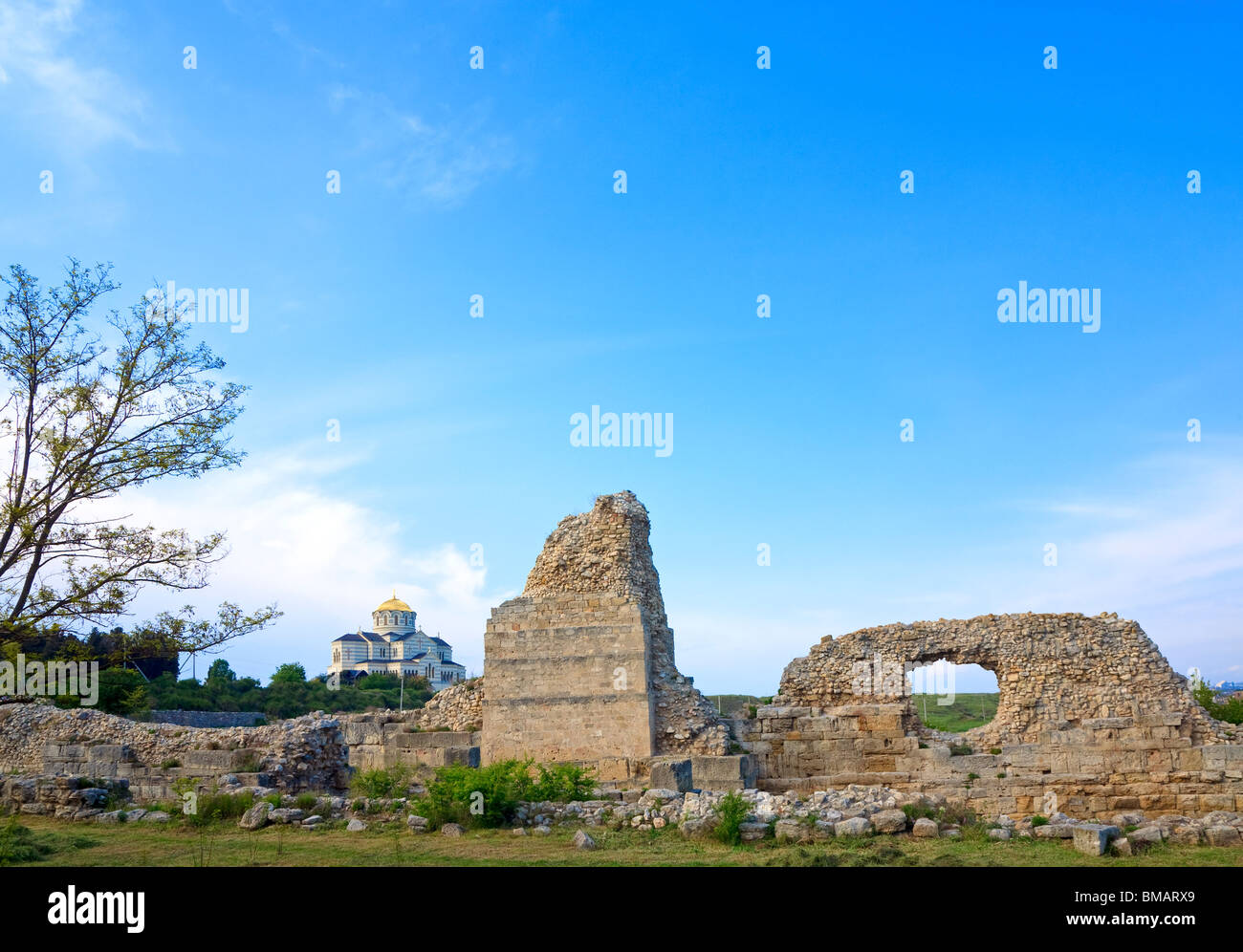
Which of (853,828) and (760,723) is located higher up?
(853,828)

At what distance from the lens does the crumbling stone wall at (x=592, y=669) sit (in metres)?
17.2

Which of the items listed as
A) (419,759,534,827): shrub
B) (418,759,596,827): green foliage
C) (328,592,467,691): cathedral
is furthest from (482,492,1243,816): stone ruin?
(328,592,467,691): cathedral

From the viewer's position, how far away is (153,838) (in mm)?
10867

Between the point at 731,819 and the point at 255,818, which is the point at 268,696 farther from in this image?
the point at 731,819

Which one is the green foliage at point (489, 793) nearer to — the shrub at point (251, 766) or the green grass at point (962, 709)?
the shrub at point (251, 766)

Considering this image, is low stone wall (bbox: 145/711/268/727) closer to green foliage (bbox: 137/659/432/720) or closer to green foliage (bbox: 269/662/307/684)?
green foliage (bbox: 137/659/432/720)

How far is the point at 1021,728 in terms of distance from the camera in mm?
17688

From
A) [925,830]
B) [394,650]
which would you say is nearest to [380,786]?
[925,830]

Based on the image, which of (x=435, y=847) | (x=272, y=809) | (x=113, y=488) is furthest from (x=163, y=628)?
(x=435, y=847)

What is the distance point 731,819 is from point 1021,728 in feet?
34.9

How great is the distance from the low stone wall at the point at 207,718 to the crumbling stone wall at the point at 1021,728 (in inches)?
845

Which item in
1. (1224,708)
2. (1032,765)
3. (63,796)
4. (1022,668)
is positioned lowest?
(1224,708)
